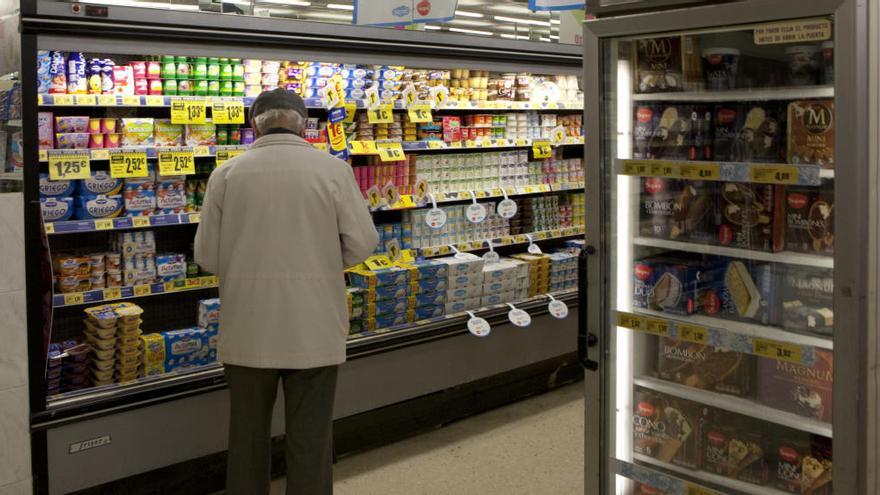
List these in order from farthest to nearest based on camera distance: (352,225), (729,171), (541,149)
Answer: (541,149) < (352,225) < (729,171)

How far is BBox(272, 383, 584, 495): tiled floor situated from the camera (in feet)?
14.3

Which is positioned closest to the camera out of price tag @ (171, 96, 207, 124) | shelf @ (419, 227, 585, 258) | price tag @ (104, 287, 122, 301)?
price tag @ (104, 287, 122, 301)

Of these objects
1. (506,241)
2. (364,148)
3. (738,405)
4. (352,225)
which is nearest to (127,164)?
(352,225)

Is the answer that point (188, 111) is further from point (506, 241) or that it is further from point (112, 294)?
point (506, 241)

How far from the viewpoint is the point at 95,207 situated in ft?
13.0

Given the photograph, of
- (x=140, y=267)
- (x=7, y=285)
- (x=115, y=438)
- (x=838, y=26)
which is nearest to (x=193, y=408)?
(x=115, y=438)

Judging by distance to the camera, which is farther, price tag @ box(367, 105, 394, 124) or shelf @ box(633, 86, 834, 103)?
price tag @ box(367, 105, 394, 124)

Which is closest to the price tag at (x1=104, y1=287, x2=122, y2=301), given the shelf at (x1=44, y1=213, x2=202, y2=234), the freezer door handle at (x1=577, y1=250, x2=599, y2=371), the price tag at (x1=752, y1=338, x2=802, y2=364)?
the shelf at (x1=44, y1=213, x2=202, y2=234)

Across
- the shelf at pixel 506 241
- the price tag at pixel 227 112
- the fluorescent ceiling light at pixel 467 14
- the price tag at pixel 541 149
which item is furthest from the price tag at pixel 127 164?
the fluorescent ceiling light at pixel 467 14

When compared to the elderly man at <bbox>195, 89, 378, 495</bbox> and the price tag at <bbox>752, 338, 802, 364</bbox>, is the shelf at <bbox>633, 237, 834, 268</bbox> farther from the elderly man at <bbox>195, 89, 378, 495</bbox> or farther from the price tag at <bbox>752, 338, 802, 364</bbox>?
the elderly man at <bbox>195, 89, 378, 495</bbox>

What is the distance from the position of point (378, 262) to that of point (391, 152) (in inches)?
25.4

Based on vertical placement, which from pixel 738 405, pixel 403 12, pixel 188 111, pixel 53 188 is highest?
pixel 403 12

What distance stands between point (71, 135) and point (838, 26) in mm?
3148

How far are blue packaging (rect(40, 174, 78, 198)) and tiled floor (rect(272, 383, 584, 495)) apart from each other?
1.75m
